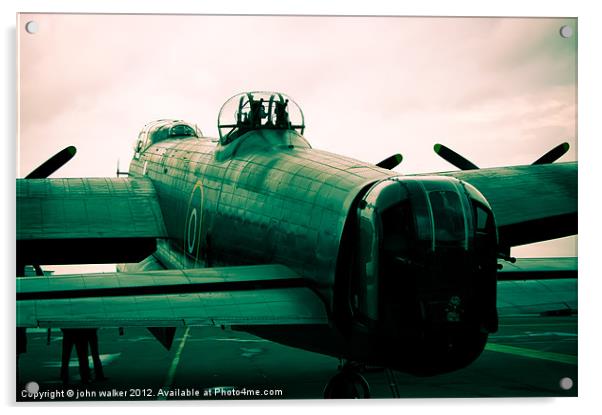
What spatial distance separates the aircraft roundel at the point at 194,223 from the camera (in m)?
15.9

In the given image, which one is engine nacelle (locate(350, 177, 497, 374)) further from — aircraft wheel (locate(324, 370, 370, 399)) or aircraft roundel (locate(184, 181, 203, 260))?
aircraft roundel (locate(184, 181, 203, 260))

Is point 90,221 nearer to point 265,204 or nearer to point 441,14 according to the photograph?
point 265,204

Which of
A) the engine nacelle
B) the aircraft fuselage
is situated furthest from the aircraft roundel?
the engine nacelle

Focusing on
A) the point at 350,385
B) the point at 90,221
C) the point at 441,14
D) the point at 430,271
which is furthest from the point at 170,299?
the point at 90,221

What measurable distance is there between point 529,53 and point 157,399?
8837 millimetres

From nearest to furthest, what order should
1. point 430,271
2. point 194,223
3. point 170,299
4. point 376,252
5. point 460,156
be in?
1. point 430,271
2. point 376,252
3. point 170,299
4. point 194,223
5. point 460,156

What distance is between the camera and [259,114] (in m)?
15.9

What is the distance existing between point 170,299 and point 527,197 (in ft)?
35.0

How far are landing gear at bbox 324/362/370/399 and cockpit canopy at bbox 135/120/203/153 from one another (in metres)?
11.2

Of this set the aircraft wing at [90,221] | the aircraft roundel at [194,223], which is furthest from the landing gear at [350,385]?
the aircraft wing at [90,221]

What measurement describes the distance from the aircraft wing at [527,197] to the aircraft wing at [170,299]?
682 cm

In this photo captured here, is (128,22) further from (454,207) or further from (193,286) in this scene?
(454,207)
